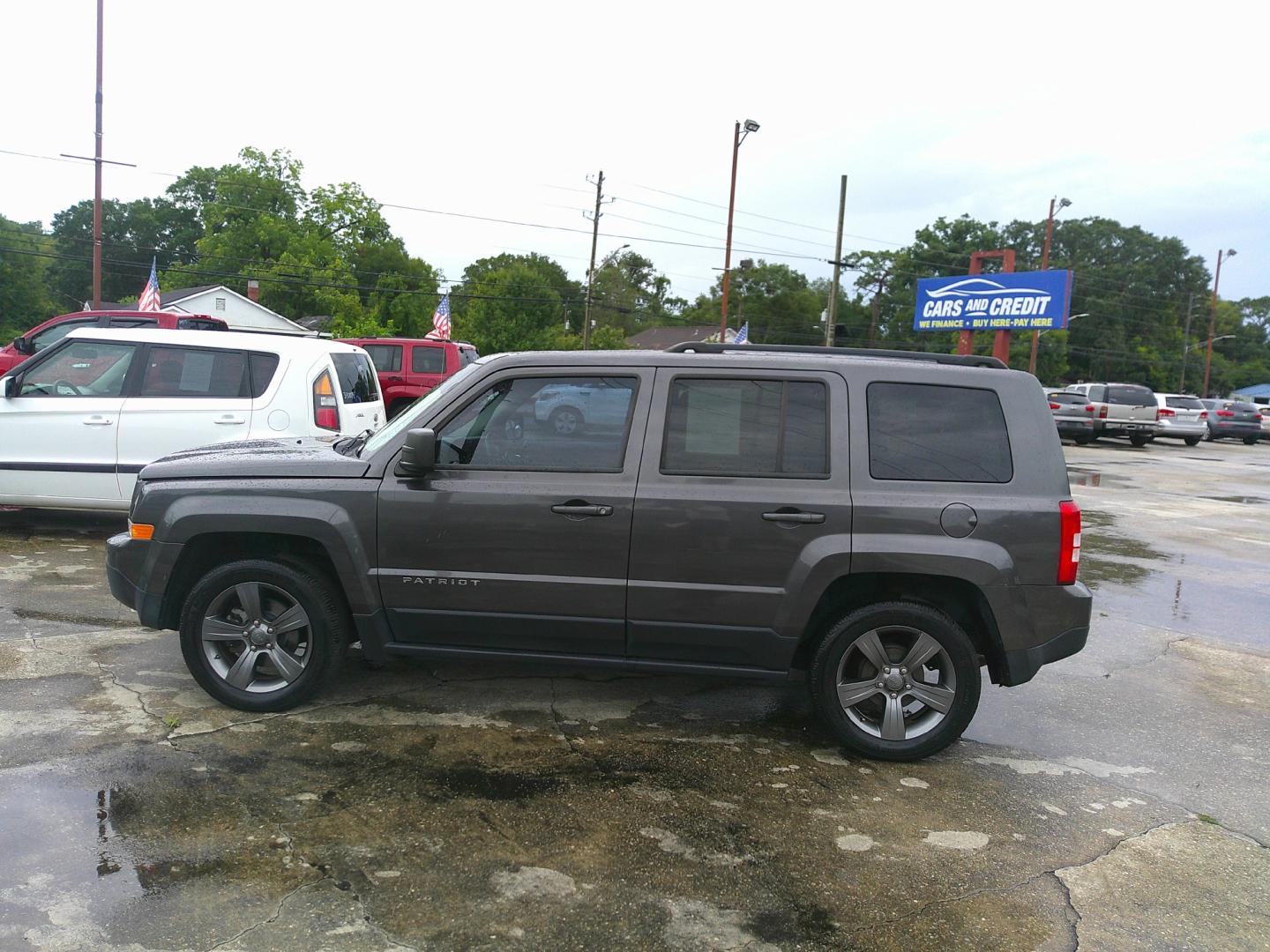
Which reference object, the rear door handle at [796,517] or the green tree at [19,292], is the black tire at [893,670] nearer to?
the rear door handle at [796,517]

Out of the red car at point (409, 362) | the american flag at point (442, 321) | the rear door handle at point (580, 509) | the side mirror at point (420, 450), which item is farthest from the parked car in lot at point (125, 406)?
the american flag at point (442, 321)

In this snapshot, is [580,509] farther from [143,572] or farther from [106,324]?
[106,324]

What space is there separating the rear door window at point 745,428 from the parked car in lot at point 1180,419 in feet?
98.2

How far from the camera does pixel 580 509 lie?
4.22 meters

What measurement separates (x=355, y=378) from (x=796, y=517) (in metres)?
6.27

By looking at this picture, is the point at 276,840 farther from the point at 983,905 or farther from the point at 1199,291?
the point at 1199,291

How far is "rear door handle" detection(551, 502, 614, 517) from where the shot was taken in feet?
13.8

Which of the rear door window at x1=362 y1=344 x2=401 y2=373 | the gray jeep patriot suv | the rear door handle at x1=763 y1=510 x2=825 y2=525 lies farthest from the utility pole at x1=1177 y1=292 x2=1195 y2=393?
the rear door handle at x1=763 y1=510 x2=825 y2=525

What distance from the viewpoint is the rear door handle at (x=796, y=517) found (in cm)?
414

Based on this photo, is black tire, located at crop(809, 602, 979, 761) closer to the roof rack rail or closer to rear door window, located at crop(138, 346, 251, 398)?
the roof rack rail

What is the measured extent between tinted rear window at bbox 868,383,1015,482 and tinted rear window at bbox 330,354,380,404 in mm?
5686

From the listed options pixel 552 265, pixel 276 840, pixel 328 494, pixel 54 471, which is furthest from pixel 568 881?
pixel 552 265

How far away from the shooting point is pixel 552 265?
8862 cm

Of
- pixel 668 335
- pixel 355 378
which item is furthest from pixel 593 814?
pixel 668 335
